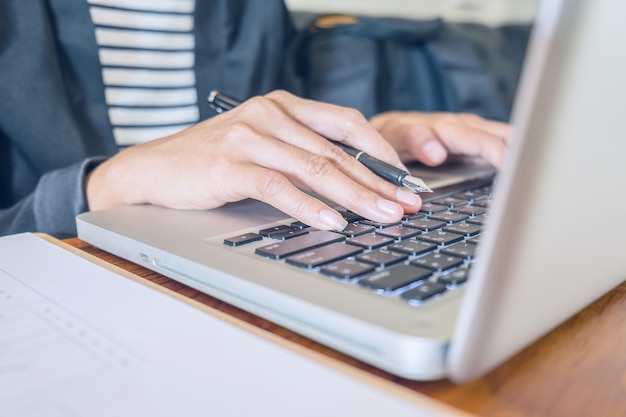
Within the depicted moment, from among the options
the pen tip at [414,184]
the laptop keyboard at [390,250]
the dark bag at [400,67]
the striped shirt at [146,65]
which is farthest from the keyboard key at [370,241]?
the dark bag at [400,67]

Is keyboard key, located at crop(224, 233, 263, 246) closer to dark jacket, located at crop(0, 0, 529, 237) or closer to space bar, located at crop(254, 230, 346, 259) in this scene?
space bar, located at crop(254, 230, 346, 259)

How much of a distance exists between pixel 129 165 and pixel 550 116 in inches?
18.0

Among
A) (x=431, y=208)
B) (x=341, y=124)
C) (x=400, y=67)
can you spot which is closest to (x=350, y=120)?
(x=341, y=124)

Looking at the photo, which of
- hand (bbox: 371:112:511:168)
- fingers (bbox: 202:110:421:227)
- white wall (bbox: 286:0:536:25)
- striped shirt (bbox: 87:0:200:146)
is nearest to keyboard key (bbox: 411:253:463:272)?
fingers (bbox: 202:110:421:227)

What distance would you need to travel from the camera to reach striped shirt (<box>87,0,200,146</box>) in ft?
2.76

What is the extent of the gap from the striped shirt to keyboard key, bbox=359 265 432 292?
0.64 meters

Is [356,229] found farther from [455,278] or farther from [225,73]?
[225,73]

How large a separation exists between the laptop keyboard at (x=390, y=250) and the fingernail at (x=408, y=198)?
11 millimetres

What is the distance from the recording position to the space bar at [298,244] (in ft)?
1.22

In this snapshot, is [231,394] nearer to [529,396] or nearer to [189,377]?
[189,377]

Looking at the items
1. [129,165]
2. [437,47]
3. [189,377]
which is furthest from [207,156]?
[437,47]

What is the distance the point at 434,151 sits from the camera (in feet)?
2.39

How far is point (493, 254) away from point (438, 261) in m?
0.14

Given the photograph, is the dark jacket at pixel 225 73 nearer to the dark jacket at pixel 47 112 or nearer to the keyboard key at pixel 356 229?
the dark jacket at pixel 47 112
